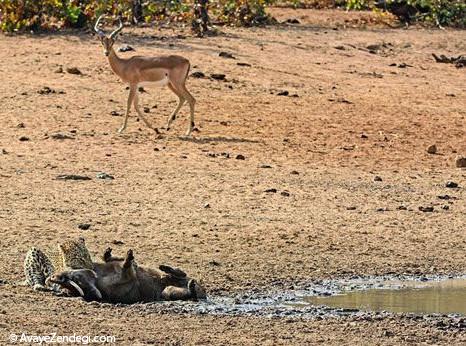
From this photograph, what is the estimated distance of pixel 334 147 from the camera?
1458 cm

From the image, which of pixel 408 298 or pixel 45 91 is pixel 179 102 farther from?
pixel 408 298

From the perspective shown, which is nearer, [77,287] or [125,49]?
[77,287]

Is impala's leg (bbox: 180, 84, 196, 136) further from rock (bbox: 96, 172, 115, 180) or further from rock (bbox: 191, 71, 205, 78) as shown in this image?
rock (bbox: 96, 172, 115, 180)

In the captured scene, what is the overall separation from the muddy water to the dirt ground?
1.31 ft

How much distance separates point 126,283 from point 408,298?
1927mm

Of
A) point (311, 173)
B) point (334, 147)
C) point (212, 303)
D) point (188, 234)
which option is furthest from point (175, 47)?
point (212, 303)

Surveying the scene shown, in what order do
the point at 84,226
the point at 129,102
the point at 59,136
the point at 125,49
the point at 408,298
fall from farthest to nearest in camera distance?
the point at 125,49
the point at 129,102
the point at 59,136
the point at 84,226
the point at 408,298

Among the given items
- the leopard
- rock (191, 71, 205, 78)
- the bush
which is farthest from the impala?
the leopard

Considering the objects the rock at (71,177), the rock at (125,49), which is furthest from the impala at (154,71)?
the rock at (71,177)

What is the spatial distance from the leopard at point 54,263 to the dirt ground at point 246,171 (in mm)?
164

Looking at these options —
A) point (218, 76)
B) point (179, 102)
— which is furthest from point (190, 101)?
point (218, 76)

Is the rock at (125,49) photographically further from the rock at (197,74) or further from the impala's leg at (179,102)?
the impala's leg at (179,102)

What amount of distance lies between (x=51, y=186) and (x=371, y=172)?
3214 mm

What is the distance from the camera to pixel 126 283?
334 inches
